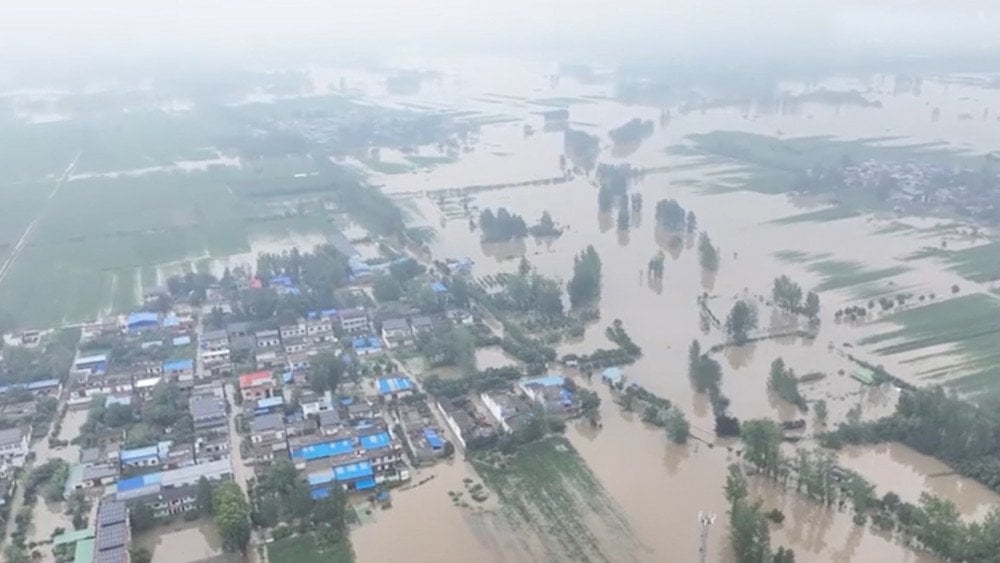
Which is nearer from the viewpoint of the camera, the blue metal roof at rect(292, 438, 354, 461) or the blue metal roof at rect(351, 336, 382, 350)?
the blue metal roof at rect(292, 438, 354, 461)

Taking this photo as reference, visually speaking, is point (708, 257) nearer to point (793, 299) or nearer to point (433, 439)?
point (793, 299)

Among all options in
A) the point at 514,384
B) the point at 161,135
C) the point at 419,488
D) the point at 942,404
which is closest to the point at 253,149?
the point at 161,135

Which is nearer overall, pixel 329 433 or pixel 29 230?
pixel 329 433

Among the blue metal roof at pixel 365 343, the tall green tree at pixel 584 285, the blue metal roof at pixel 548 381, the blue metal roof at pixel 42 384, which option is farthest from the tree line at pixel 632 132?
the blue metal roof at pixel 42 384

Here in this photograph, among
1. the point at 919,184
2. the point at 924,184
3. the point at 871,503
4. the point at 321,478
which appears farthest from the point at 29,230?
the point at 924,184

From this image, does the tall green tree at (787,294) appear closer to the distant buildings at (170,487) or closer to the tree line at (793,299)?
the tree line at (793,299)

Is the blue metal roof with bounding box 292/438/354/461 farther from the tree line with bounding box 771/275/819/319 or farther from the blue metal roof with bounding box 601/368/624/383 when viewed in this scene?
the tree line with bounding box 771/275/819/319

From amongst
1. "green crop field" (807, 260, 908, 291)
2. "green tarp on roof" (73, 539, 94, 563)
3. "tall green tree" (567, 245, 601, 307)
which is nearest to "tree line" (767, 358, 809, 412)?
"tall green tree" (567, 245, 601, 307)
